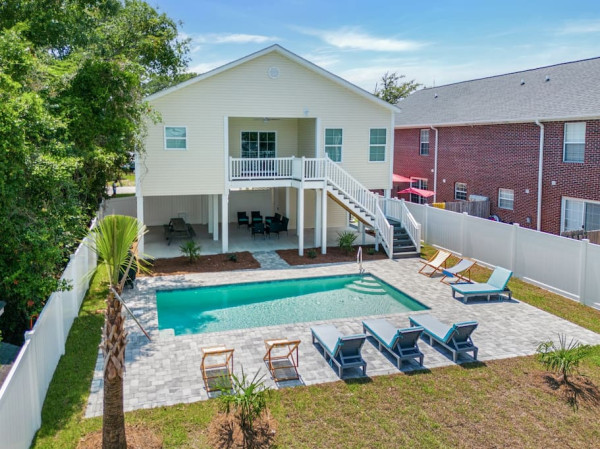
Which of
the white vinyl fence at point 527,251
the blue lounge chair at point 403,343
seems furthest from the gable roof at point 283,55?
the blue lounge chair at point 403,343

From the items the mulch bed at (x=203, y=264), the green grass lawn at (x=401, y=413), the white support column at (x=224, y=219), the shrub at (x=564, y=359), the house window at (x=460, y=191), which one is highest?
the house window at (x=460, y=191)

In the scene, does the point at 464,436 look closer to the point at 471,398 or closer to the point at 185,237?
the point at 471,398

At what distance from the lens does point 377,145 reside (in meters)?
24.0

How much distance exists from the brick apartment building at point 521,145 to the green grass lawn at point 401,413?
40.9 ft

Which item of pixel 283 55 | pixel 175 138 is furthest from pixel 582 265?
pixel 175 138

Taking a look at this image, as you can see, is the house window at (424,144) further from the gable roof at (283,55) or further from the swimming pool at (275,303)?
the swimming pool at (275,303)

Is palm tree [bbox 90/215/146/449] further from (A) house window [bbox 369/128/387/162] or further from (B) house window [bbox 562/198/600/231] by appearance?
(B) house window [bbox 562/198/600/231]

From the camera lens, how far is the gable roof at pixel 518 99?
2200 cm

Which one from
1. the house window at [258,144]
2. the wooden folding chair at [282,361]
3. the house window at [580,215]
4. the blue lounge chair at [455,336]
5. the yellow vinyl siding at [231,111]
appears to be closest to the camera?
the wooden folding chair at [282,361]

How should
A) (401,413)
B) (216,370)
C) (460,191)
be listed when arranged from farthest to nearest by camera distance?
1. (460,191)
2. (216,370)
3. (401,413)

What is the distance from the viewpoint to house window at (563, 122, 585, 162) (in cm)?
2117

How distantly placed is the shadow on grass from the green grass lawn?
0.02 metres

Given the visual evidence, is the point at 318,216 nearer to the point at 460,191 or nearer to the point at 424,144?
the point at 460,191

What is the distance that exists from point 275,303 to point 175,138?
340 inches
